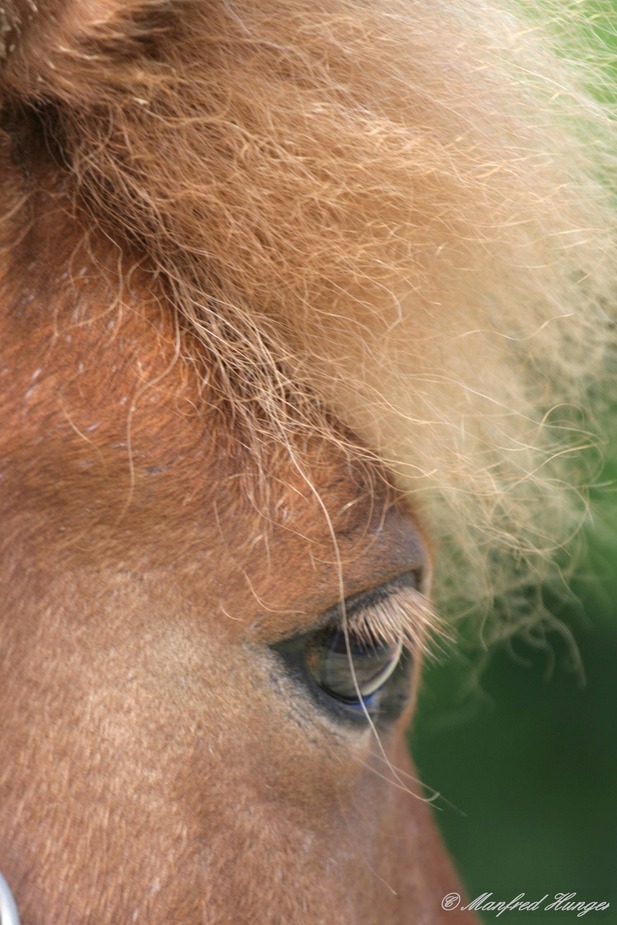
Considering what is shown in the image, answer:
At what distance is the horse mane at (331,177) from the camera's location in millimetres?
735

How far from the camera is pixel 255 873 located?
0.83 metres

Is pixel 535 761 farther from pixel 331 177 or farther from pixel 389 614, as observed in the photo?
pixel 331 177

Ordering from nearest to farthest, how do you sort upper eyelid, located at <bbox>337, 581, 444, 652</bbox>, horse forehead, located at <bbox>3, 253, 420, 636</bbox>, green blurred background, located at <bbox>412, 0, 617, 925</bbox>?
horse forehead, located at <bbox>3, 253, 420, 636</bbox> → upper eyelid, located at <bbox>337, 581, 444, 652</bbox> → green blurred background, located at <bbox>412, 0, 617, 925</bbox>

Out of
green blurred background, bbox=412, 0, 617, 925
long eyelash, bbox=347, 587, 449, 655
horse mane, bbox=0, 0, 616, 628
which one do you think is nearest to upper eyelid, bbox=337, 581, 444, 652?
long eyelash, bbox=347, 587, 449, 655

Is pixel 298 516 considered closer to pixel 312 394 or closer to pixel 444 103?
pixel 312 394

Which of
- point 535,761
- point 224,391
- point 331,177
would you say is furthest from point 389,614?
point 535,761

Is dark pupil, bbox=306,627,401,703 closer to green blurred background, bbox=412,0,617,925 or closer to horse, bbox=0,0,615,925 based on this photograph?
horse, bbox=0,0,615,925

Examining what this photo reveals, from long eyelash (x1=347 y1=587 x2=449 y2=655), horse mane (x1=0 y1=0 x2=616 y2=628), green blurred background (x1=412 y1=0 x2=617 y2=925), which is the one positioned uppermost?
horse mane (x1=0 y1=0 x2=616 y2=628)

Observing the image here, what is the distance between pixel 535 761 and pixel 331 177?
1931mm

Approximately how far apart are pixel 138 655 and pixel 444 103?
0.54 m

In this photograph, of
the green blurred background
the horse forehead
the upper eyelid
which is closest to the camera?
the horse forehead

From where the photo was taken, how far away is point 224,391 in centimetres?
80

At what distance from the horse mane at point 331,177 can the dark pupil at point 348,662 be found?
0.54ft

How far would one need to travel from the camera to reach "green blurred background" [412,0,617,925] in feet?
7.41
